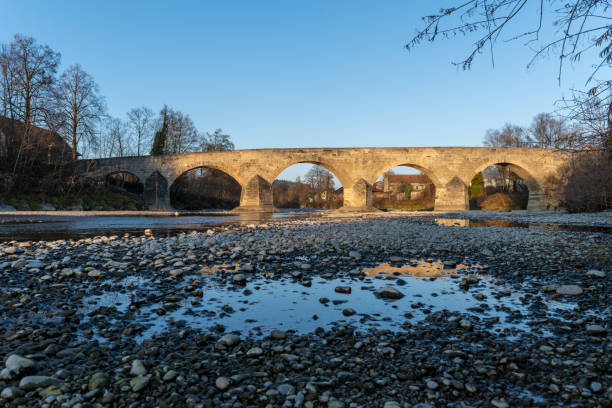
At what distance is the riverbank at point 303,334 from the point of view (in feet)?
4.58

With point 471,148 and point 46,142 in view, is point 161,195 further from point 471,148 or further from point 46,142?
point 471,148

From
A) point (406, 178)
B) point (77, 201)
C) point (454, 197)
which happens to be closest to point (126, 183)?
point (77, 201)

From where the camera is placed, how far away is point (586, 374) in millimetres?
1503

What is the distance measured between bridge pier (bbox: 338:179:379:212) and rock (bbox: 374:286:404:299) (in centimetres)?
2565

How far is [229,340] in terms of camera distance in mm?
1878

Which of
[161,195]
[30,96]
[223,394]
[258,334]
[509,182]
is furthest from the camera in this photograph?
[509,182]

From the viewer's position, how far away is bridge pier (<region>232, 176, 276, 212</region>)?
29766 millimetres

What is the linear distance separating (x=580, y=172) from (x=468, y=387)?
22388 millimetres

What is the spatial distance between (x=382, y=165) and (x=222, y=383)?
30.3m

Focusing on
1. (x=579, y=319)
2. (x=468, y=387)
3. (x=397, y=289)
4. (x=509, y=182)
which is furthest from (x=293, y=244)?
(x=509, y=182)

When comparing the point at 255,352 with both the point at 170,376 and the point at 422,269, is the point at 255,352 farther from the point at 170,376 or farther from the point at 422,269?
the point at 422,269

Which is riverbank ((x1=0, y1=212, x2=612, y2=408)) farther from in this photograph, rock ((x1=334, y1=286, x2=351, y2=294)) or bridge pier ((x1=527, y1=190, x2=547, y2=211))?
bridge pier ((x1=527, y1=190, x2=547, y2=211))

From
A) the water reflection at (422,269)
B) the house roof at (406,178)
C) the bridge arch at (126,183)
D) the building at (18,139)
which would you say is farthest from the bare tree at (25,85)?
the house roof at (406,178)

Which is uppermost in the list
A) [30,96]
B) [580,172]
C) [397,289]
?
[30,96]
